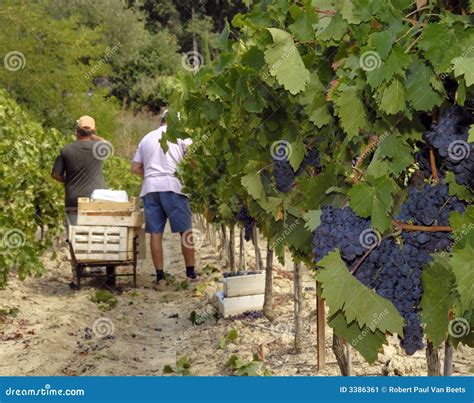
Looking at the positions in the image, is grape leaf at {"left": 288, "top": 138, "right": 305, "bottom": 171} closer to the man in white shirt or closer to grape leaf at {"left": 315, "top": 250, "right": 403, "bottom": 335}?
grape leaf at {"left": 315, "top": 250, "right": 403, "bottom": 335}

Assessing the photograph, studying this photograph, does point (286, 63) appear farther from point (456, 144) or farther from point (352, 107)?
point (456, 144)

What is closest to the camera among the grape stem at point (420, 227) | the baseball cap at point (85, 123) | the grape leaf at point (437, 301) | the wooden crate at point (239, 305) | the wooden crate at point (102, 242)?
the grape leaf at point (437, 301)

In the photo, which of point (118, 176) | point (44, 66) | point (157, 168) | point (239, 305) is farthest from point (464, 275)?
point (44, 66)

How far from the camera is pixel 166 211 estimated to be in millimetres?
10531

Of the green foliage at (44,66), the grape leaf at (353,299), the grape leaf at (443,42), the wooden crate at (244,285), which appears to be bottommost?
the wooden crate at (244,285)

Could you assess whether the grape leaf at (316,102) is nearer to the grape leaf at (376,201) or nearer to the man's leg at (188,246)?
the grape leaf at (376,201)

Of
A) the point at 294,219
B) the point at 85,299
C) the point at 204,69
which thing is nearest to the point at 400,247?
the point at 294,219

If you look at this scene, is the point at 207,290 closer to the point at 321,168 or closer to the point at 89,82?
the point at 321,168

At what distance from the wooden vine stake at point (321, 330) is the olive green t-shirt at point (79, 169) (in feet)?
18.3

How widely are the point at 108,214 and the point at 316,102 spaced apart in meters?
6.65

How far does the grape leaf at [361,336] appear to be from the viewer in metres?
2.94

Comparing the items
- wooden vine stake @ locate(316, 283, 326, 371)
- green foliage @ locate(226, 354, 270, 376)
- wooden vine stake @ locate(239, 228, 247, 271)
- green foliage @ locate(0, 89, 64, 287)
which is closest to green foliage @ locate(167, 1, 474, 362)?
wooden vine stake @ locate(316, 283, 326, 371)

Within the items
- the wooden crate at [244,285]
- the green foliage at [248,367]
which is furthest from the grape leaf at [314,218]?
the wooden crate at [244,285]

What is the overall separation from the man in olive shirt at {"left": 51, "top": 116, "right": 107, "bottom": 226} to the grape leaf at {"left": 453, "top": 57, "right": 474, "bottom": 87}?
27.3 ft
